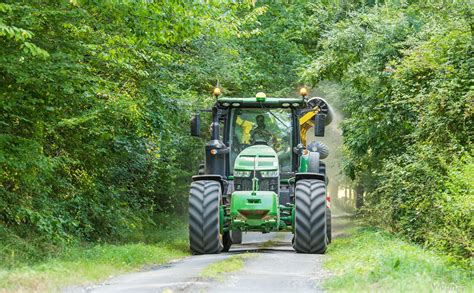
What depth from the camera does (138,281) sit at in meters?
12.5

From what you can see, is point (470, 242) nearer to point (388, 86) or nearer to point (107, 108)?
point (107, 108)

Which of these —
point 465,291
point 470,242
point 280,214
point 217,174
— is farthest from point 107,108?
point 465,291

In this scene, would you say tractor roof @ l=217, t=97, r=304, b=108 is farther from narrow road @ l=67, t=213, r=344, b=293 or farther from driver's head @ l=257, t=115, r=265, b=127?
narrow road @ l=67, t=213, r=344, b=293

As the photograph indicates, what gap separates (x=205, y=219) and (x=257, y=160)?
1.80m

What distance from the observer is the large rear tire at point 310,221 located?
17656mm

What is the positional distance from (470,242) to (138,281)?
17.9ft

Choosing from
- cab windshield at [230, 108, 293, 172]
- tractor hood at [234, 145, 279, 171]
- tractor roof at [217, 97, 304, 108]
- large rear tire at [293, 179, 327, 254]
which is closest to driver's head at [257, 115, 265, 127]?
cab windshield at [230, 108, 293, 172]

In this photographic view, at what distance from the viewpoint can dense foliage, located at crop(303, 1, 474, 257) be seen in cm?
1688

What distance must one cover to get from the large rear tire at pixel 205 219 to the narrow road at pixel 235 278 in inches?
55.1

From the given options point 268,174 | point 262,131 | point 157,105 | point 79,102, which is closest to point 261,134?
point 262,131

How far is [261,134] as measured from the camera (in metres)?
19.7

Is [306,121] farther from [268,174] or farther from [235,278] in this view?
[235,278]

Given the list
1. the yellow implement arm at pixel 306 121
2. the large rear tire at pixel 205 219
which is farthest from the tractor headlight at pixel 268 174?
the yellow implement arm at pixel 306 121

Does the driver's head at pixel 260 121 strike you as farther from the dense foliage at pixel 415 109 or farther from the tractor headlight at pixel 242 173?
the dense foliage at pixel 415 109
